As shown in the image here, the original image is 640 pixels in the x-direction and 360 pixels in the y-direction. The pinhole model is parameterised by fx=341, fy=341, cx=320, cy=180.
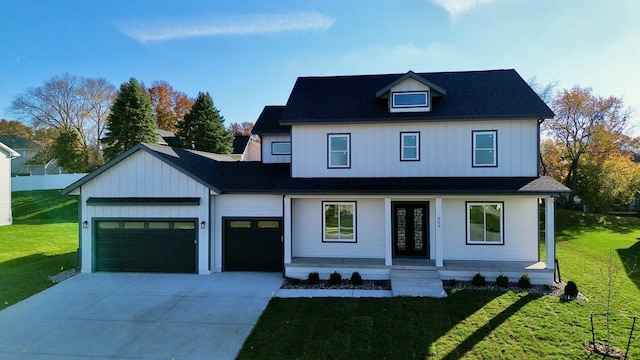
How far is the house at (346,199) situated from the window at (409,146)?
0.12ft

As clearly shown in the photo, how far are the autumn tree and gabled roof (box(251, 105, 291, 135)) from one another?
2577 cm

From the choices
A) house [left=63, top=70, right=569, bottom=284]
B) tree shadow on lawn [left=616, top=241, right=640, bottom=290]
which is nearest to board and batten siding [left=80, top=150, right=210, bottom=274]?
house [left=63, top=70, right=569, bottom=284]

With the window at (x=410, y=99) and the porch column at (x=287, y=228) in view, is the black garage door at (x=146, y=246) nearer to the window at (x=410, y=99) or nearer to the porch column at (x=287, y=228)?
the porch column at (x=287, y=228)

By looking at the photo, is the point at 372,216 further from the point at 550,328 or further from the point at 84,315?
the point at 84,315

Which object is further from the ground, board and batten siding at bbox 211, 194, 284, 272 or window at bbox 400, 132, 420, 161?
window at bbox 400, 132, 420, 161

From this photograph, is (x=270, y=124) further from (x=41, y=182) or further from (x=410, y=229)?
(x=41, y=182)

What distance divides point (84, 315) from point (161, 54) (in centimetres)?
1357

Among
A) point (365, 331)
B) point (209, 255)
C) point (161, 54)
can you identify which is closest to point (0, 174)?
point (161, 54)

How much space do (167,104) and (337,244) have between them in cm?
4127

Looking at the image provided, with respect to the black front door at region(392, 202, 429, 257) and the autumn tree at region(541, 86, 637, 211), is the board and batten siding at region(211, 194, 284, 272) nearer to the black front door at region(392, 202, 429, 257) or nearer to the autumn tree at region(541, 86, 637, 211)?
the black front door at region(392, 202, 429, 257)

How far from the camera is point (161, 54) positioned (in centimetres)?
1794

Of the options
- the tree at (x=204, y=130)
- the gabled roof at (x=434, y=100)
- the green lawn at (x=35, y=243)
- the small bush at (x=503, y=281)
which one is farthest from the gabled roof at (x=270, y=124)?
the tree at (x=204, y=130)

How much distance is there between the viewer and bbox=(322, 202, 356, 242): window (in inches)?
513

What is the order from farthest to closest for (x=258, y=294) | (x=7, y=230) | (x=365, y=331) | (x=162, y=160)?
(x=7, y=230) → (x=162, y=160) → (x=258, y=294) → (x=365, y=331)
